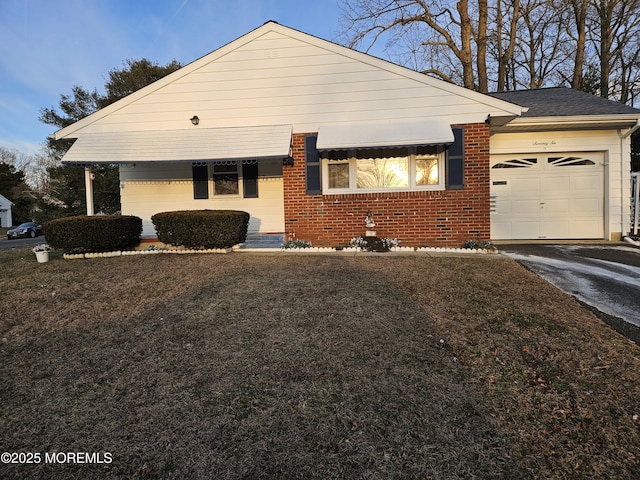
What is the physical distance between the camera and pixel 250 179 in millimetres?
10312

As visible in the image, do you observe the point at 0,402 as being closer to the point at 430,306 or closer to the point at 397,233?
the point at 430,306

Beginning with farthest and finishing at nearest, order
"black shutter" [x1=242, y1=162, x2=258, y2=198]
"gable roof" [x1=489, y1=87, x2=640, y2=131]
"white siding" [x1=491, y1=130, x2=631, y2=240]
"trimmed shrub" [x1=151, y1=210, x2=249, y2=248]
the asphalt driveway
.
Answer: "black shutter" [x1=242, y1=162, x2=258, y2=198] → "white siding" [x1=491, y1=130, x2=631, y2=240] → "gable roof" [x1=489, y1=87, x2=640, y2=131] → "trimmed shrub" [x1=151, y1=210, x2=249, y2=248] → the asphalt driveway

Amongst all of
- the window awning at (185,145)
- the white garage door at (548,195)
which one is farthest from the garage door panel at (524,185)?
the window awning at (185,145)

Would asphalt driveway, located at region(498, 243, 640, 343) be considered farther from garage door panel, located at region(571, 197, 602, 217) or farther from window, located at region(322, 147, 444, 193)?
window, located at region(322, 147, 444, 193)

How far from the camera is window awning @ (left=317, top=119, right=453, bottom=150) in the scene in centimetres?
775

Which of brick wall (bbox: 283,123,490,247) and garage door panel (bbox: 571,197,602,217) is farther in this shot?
garage door panel (bbox: 571,197,602,217)

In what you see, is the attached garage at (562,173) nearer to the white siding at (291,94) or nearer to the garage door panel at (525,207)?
the garage door panel at (525,207)

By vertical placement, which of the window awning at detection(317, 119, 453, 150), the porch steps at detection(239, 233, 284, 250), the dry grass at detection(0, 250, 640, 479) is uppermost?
the window awning at detection(317, 119, 453, 150)

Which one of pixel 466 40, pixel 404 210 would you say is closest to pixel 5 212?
pixel 466 40

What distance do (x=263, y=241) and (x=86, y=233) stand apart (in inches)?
154

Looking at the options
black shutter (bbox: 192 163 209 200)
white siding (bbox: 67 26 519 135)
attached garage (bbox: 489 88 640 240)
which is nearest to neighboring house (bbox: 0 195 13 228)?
white siding (bbox: 67 26 519 135)

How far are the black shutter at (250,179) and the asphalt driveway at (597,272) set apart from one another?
6.57 m

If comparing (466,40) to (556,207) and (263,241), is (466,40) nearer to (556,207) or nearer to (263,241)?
(556,207)

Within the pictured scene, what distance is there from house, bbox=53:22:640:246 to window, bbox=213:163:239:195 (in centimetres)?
132
